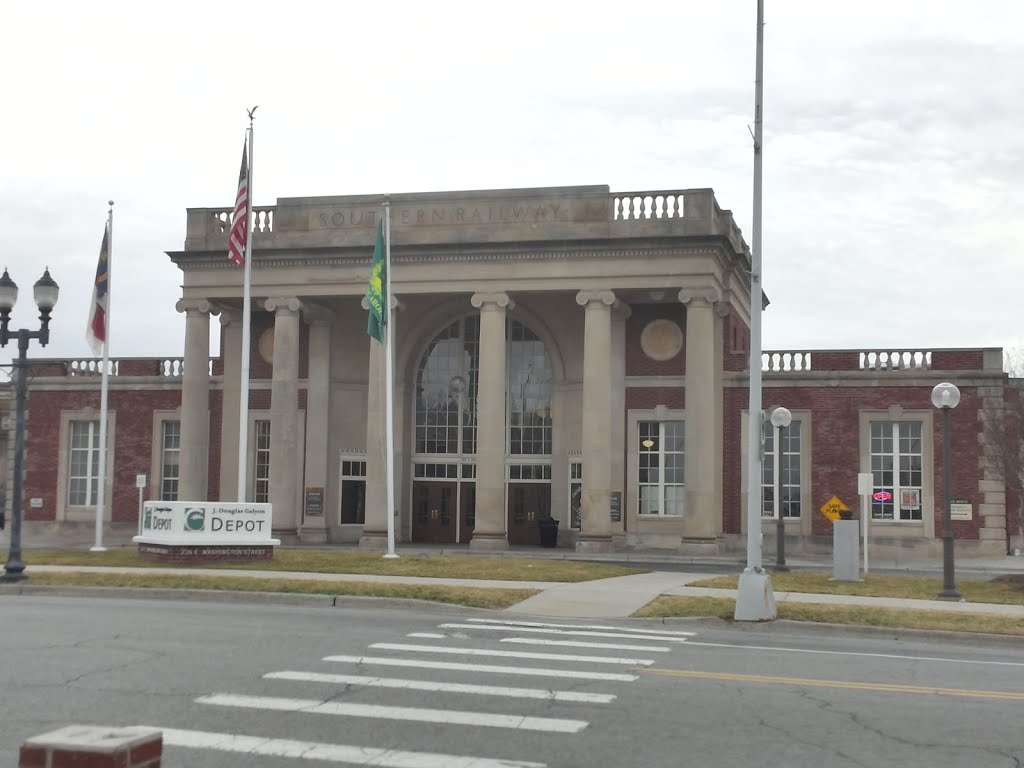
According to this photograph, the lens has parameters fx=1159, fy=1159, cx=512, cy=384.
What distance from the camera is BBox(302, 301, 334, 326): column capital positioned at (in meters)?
38.0

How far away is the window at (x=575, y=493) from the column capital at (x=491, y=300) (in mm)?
6030

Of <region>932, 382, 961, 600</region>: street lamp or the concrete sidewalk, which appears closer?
the concrete sidewalk

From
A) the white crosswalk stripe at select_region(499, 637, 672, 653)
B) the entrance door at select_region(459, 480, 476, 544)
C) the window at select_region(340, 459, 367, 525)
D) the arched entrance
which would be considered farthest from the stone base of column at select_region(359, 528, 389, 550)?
the white crosswalk stripe at select_region(499, 637, 672, 653)

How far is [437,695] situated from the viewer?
10594mm

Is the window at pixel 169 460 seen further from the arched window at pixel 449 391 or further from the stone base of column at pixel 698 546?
the stone base of column at pixel 698 546

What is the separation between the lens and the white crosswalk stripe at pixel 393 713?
9352 mm

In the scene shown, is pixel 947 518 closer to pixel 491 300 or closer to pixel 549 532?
pixel 491 300

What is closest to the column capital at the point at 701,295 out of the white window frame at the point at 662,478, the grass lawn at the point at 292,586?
the white window frame at the point at 662,478

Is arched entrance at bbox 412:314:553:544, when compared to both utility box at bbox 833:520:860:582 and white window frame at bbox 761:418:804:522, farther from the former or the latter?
utility box at bbox 833:520:860:582

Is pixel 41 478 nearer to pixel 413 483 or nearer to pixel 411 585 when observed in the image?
pixel 413 483

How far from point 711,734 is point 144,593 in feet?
46.2

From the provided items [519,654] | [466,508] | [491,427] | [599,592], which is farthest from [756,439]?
[466,508]

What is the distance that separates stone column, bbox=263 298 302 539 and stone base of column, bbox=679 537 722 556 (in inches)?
485

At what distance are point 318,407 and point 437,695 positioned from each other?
28.8 meters
